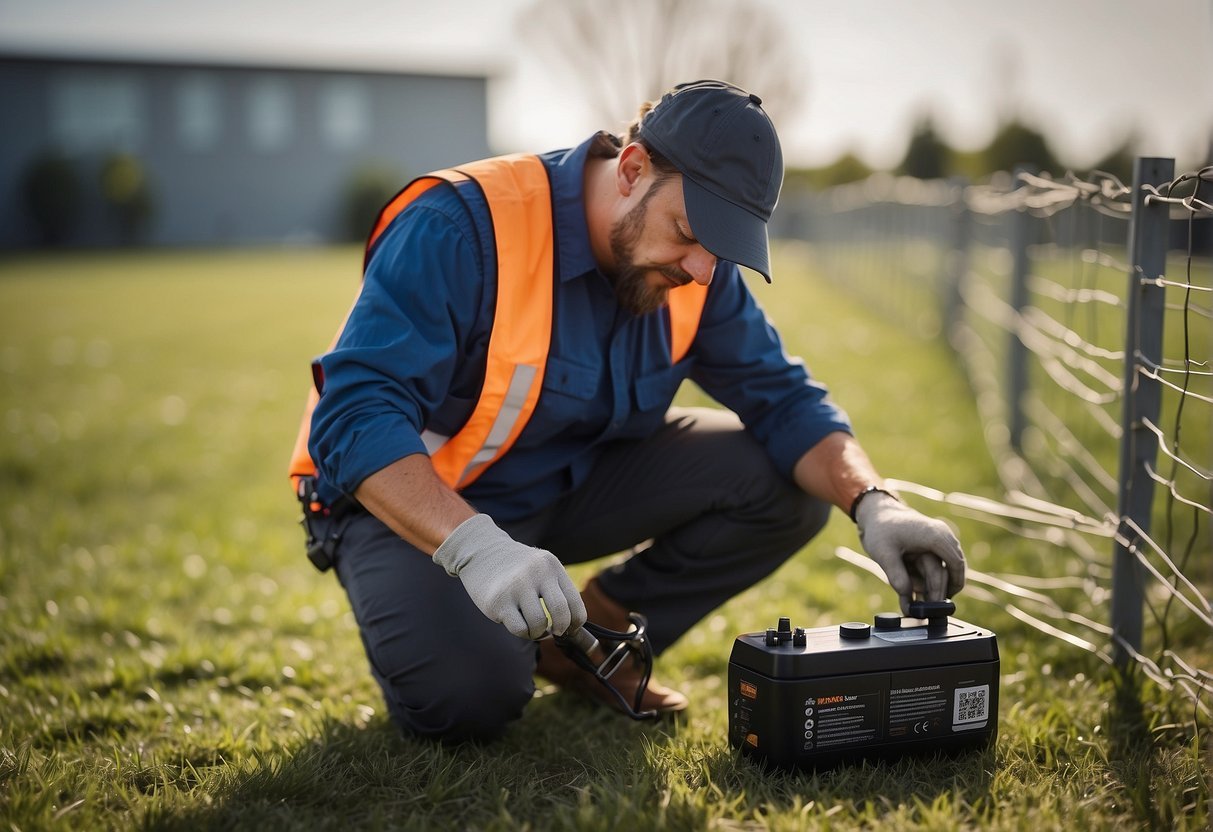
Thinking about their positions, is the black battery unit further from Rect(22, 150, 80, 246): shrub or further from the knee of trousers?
Rect(22, 150, 80, 246): shrub

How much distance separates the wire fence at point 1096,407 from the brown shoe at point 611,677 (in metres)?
0.81

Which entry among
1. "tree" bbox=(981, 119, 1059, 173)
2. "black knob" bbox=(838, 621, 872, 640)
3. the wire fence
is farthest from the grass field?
"tree" bbox=(981, 119, 1059, 173)

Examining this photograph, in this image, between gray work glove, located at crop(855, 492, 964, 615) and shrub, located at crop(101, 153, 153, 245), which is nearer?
gray work glove, located at crop(855, 492, 964, 615)

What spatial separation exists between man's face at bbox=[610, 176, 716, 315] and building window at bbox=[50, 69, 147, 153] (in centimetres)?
3587

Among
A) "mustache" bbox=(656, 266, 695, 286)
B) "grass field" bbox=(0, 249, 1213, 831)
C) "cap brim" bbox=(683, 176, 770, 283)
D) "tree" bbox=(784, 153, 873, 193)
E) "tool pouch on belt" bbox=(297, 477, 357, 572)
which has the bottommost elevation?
"grass field" bbox=(0, 249, 1213, 831)

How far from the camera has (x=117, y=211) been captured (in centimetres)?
3297

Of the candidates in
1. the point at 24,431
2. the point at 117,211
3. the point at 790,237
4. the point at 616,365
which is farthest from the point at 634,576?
the point at 117,211

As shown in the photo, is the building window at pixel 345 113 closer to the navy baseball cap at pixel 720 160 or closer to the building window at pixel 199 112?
the building window at pixel 199 112

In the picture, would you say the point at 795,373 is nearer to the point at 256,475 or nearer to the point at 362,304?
the point at 362,304

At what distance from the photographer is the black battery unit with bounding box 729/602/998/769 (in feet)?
6.80

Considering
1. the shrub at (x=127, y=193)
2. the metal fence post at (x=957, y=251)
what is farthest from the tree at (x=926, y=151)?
the metal fence post at (x=957, y=251)

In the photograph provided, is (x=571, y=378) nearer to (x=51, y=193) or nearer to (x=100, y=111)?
(x=51, y=193)

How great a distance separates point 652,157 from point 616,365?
0.50 m

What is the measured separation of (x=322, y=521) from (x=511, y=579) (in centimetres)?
76
